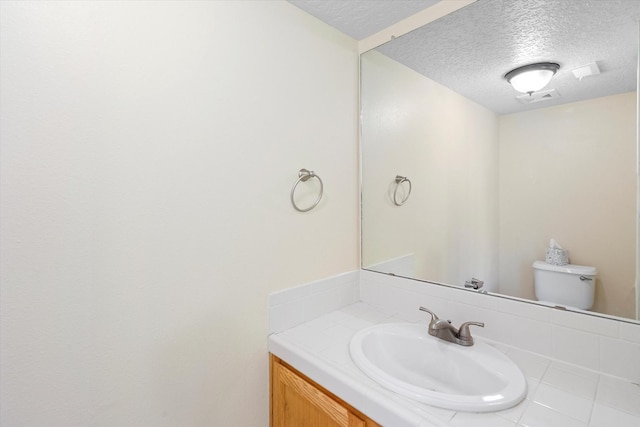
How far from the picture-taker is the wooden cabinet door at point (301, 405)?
2.93 ft

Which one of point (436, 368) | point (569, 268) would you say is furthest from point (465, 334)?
point (569, 268)

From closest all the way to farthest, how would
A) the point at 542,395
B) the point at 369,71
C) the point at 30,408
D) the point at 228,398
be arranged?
the point at 30,408 < the point at 542,395 < the point at 228,398 < the point at 369,71

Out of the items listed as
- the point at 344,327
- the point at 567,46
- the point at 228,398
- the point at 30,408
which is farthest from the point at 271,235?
the point at 567,46

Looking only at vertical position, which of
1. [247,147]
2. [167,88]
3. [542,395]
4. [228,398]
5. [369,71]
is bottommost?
[228,398]

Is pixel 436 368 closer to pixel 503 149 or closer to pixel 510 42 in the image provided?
pixel 503 149

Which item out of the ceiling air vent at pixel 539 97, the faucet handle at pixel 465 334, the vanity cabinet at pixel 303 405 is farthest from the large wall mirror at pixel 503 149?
the vanity cabinet at pixel 303 405

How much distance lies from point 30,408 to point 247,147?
91 cm

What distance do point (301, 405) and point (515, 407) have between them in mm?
637

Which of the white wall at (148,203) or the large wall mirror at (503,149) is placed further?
the large wall mirror at (503,149)

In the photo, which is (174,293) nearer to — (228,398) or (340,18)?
(228,398)

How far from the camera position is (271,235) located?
1.16 meters

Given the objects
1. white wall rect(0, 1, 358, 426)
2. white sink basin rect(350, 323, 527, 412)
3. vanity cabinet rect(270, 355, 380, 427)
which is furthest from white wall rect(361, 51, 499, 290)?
vanity cabinet rect(270, 355, 380, 427)

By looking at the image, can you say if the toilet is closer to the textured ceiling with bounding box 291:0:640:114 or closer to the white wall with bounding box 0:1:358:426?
the textured ceiling with bounding box 291:0:640:114

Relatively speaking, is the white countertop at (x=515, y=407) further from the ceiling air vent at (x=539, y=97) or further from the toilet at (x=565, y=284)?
the ceiling air vent at (x=539, y=97)
